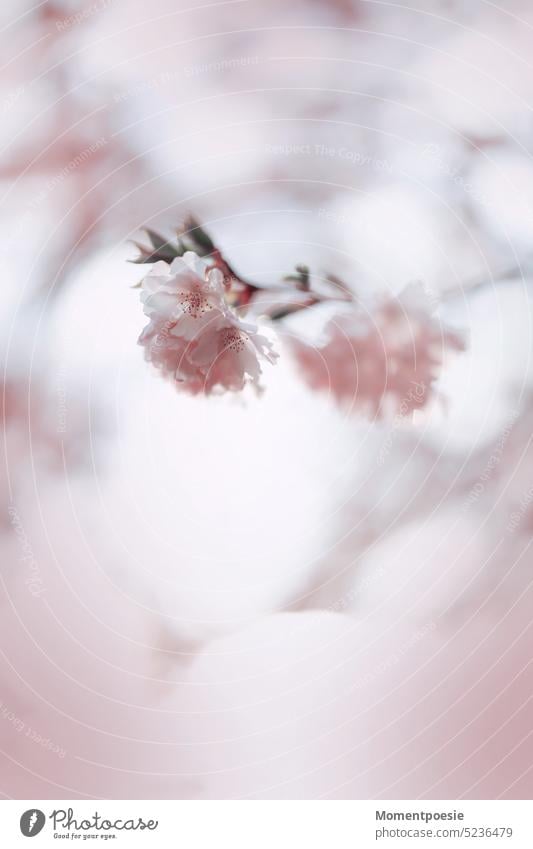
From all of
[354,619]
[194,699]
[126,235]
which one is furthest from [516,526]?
[126,235]

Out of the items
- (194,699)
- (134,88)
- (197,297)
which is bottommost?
(194,699)

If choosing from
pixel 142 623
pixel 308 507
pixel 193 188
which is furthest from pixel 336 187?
pixel 142 623

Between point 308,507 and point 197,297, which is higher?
point 197,297

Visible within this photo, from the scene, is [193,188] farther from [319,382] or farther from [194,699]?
[194,699]
